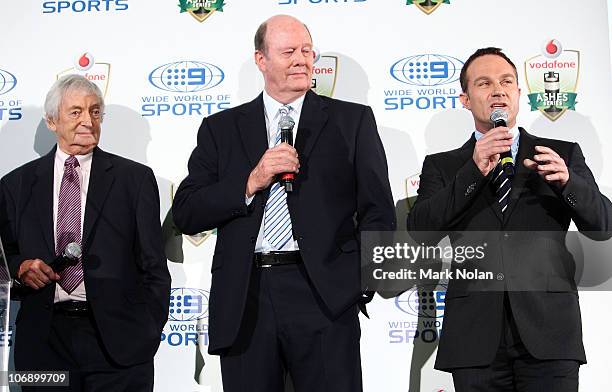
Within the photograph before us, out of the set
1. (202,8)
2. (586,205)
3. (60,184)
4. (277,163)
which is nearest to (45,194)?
(60,184)

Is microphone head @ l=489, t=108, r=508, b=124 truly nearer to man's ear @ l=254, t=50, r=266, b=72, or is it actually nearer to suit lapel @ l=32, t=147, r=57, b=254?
man's ear @ l=254, t=50, r=266, b=72

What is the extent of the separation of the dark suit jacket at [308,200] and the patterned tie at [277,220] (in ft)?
0.13

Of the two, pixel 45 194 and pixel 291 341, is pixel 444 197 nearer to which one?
pixel 291 341

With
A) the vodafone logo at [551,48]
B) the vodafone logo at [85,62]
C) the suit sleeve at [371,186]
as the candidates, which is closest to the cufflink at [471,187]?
the suit sleeve at [371,186]

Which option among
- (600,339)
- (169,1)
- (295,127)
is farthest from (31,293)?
(600,339)

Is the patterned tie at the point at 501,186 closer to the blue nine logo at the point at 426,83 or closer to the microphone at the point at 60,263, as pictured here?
the blue nine logo at the point at 426,83

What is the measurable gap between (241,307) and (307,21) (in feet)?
5.78

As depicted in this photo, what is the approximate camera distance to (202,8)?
4.58 metres

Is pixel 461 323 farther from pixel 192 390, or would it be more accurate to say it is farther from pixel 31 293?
pixel 31 293

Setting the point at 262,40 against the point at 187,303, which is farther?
the point at 187,303

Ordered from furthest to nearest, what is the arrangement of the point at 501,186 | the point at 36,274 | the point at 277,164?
the point at 36,274, the point at 501,186, the point at 277,164

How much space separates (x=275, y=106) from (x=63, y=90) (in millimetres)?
1121

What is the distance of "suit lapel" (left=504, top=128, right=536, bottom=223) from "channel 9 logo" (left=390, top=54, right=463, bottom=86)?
2.56 ft

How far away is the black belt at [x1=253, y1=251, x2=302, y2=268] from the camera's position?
339 centimetres
